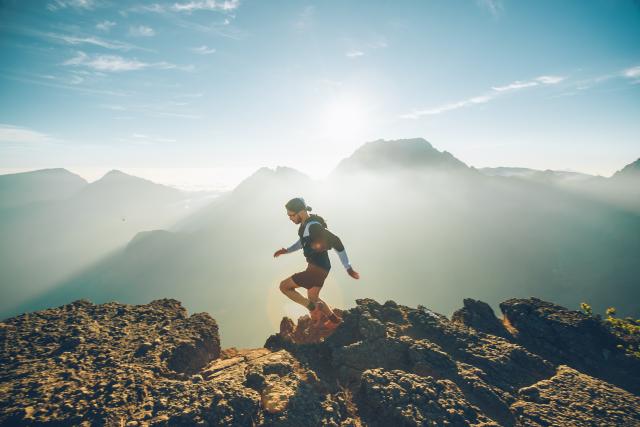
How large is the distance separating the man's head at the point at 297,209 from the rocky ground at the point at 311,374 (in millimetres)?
3358

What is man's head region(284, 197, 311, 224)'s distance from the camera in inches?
326

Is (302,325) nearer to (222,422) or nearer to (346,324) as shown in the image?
(346,324)

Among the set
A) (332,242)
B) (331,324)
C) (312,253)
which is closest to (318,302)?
(331,324)

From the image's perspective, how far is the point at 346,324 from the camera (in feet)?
27.5

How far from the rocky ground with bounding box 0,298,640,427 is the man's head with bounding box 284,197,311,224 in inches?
132

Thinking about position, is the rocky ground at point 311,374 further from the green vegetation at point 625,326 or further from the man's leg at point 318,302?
the man's leg at point 318,302

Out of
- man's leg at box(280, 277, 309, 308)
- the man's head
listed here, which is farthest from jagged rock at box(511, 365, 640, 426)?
the man's head

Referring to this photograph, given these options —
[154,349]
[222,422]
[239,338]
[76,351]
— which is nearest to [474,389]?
[222,422]

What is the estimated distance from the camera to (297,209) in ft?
27.3

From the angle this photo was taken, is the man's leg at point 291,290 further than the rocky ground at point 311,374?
Yes

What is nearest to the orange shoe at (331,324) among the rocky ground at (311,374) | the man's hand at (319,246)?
the rocky ground at (311,374)

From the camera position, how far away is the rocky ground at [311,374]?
4.86 metres

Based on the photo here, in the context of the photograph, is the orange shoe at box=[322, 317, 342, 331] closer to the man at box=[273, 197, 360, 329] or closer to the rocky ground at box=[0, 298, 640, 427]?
the man at box=[273, 197, 360, 329]

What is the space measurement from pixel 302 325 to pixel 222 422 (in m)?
5.06
